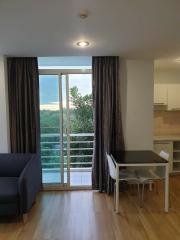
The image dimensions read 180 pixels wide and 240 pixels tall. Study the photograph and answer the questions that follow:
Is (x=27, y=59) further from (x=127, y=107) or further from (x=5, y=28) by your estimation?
(x=127, y=107)

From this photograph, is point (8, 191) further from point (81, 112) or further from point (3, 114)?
point (81, 112)

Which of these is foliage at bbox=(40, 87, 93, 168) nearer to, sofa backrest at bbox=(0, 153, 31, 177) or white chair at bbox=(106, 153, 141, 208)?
sofa backrest at bbox=(0, 153, 31, 177)

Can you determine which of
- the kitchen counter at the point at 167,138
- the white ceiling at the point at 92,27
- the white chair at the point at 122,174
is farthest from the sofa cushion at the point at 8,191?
the kitchen counter at the point at 167,138

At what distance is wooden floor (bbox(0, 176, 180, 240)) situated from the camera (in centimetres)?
285

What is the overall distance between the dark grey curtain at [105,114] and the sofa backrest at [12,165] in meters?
1.28

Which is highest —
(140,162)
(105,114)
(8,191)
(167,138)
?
(105,114)

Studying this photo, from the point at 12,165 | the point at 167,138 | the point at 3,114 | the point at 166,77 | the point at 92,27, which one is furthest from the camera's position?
the point at 166,77

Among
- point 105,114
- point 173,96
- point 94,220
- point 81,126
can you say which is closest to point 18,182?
point 94,220

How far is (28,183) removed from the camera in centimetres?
325

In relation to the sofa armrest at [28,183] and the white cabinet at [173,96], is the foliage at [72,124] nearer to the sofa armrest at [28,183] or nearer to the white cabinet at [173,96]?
the sofa armrest at [28,183]

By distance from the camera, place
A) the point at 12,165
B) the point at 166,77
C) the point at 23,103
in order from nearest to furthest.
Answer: the point at 12,165, the point at 23,103, the point at 166,77

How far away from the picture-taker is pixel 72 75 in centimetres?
439

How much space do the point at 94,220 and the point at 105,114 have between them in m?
1.80

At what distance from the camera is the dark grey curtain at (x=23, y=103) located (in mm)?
4074
